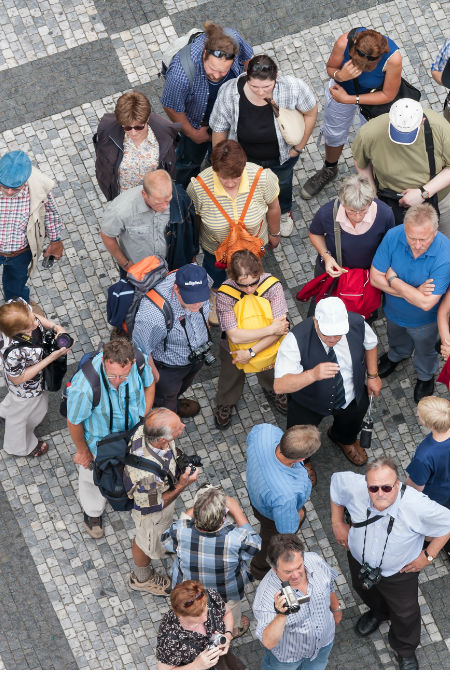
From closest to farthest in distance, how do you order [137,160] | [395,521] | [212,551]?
[212,551], [395,521], [137,160]

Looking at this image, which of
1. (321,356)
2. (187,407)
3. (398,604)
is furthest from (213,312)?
(398,604)

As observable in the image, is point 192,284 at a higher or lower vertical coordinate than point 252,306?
higher

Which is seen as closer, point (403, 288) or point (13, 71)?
point (403, 288)

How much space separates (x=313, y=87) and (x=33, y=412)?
171 inches

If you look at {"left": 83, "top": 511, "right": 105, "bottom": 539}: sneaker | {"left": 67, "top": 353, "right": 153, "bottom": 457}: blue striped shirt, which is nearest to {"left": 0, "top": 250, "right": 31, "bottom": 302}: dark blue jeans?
{"left": 67, "top": 353, "right": 153, "bottom": 457}: blue striped shirt

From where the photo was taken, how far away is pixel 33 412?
910cm

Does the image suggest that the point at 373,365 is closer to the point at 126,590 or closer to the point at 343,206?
the point at 343,206

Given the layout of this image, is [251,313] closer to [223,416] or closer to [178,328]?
[178,328]

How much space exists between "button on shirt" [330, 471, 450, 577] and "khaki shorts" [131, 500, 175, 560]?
1396mm

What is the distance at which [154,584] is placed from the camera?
8.87 meters

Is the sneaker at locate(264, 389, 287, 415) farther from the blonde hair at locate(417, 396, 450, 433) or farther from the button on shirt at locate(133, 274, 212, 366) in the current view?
the blonde hair at locate(417, 396, 450, 433)

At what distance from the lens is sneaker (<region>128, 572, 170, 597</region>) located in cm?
887

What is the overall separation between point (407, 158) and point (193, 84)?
1.92 m

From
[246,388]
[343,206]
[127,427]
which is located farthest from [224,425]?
[343,206]
